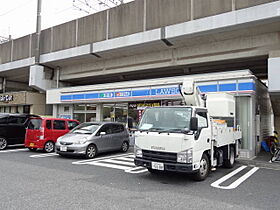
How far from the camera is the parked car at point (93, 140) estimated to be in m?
9.92

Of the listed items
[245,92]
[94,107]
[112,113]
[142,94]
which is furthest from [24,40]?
[245,92]

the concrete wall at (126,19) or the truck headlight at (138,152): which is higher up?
the concrete wall at (126,19)

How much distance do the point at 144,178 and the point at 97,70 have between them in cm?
1442

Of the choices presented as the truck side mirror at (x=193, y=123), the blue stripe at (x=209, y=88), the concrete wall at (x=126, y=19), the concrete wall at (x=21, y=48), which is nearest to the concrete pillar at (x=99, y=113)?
the concrete wall at (x=126, y=19)

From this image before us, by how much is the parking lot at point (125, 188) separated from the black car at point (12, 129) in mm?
4484

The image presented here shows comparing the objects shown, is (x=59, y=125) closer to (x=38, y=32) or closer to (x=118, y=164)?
(x=118, y=164)

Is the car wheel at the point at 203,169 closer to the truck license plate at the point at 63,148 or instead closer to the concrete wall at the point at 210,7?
the truck license plate at the point at 63,148

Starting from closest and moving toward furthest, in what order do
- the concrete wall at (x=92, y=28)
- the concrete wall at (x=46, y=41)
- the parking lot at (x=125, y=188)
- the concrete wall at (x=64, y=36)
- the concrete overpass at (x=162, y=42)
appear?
the parking lot at (x=125, y=188), the concrete overpass at (x=162, y=42), the concrete wall at (x=92, y=28), the concrete wall at (x=64, y=36), the concrete wall at (x=46, y=41)

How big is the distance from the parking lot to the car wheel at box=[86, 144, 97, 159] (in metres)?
1.32

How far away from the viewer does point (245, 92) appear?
1155cm

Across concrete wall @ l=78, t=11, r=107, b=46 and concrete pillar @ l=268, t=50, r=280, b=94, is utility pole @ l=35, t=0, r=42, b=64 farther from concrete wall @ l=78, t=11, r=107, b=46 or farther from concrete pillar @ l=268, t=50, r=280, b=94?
concrete pillar @ l=268, t=50, r=280, b=94

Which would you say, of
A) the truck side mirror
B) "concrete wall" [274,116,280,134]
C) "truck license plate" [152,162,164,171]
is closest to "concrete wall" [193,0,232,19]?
the truck side mirror

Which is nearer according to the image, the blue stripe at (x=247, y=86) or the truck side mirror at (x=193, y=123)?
the truck side mirror at (x=193, y=123)

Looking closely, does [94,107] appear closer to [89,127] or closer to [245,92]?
[89,127]
